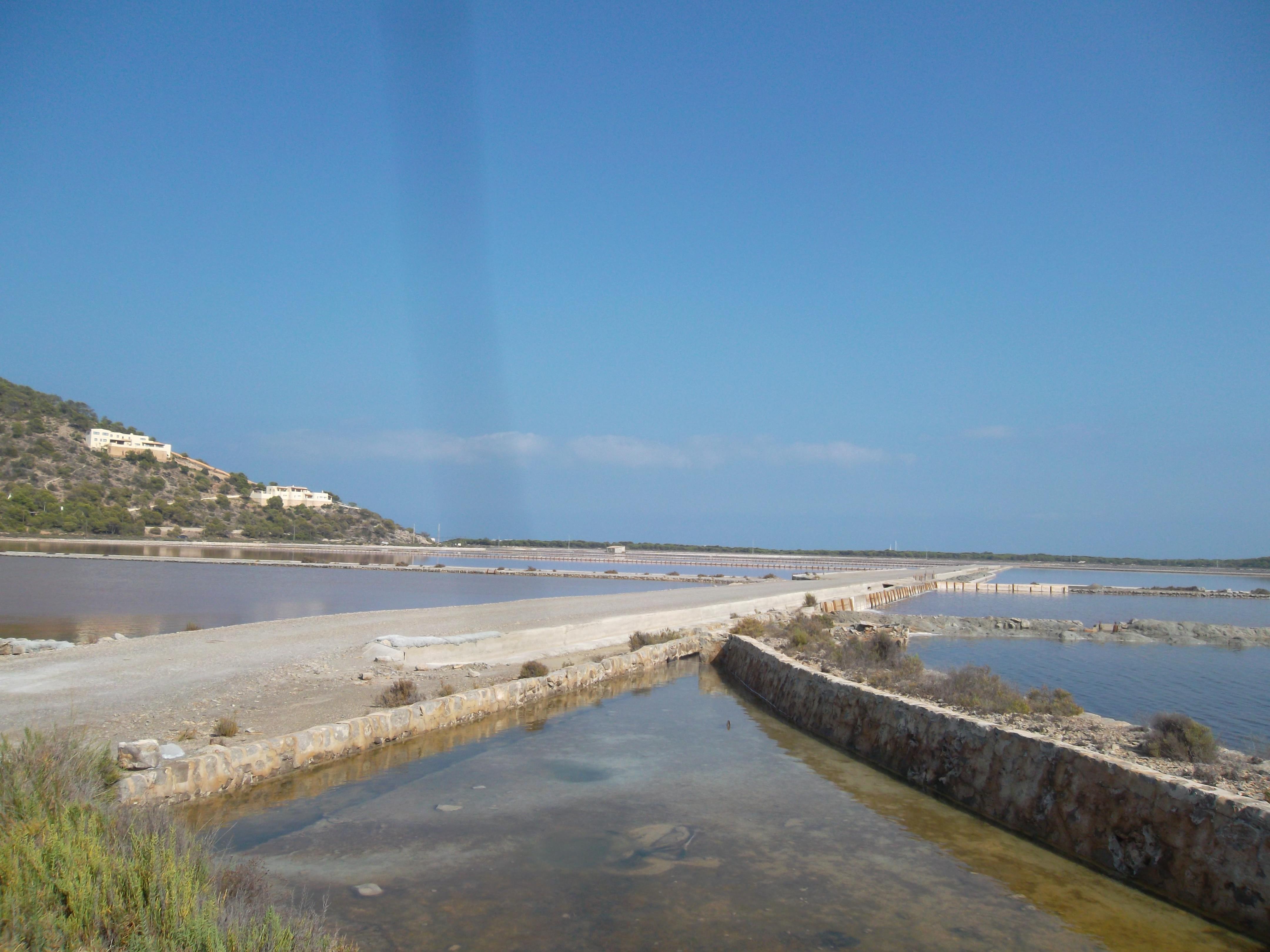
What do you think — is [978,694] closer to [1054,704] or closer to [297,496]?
[1054,704]

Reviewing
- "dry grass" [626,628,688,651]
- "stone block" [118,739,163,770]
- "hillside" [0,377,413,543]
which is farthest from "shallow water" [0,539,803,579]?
"stone block" [118,739,163,770]

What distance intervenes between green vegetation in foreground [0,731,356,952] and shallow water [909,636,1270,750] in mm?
10916

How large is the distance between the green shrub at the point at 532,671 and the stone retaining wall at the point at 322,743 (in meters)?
0.17

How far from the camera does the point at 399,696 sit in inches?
434

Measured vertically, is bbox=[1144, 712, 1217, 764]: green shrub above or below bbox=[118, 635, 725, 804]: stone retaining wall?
above

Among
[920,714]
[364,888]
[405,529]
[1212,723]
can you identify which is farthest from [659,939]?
[405,529]

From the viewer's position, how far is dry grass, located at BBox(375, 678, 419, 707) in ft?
35.7

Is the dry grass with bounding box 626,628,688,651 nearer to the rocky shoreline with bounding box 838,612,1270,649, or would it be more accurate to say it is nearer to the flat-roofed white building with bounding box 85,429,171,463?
the rocky shoreline with bounding box 838,612,1270,649

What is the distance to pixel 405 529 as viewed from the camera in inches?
4983

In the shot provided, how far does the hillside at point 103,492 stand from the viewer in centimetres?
6662

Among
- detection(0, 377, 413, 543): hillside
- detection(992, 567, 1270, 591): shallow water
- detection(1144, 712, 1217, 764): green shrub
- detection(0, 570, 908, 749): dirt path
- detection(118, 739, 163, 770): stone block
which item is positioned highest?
detection(0, 377, 413, 543): hillside

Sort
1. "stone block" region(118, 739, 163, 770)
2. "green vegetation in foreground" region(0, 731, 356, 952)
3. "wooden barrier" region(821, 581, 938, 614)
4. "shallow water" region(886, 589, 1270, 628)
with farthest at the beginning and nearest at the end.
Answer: "shallow water" region(886, 589, 1270, 628) < "wooden barrier" region(821, 581, 938, 614) < "stone block" region(118, 739, 163, 770) < "green vegetation in foreground" region(0, 731, 356, 952)

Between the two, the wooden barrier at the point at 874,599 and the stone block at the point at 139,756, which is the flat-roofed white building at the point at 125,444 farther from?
the stone block at the point at 139,756

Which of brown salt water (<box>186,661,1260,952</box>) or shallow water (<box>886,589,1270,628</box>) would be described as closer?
brown salt water (<box>186,661,1260,952</box>)
